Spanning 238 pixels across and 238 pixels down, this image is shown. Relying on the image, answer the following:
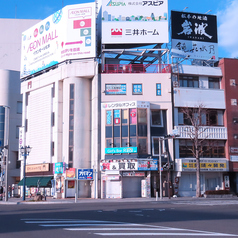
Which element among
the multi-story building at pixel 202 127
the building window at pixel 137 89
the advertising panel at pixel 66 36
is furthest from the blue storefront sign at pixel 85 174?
the advertising panel at pixel 66 36

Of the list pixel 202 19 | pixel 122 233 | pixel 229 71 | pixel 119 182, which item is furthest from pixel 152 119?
pixel 122 233

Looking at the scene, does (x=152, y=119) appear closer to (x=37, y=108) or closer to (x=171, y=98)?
(x=171, y=98)

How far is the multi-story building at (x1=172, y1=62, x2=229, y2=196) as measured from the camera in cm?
4781

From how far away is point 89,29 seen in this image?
49.5 metres

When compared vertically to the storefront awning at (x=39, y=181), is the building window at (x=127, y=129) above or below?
above

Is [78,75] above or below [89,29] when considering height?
below

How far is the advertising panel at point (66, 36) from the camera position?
49.5 m

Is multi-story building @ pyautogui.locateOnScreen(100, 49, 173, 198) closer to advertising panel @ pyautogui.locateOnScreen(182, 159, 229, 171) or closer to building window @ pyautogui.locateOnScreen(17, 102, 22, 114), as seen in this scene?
advertising panel @ pyautogui.locateOnScreen(182, 159, 229, 171)

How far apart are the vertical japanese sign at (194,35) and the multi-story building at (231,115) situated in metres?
2.56

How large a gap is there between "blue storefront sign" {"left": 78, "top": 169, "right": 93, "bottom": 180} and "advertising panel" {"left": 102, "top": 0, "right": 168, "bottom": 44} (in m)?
16.4

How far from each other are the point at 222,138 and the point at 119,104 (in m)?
14.1

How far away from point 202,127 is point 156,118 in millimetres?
5825

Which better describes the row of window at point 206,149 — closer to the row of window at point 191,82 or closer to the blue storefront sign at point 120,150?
the blue storefront sign at point 120,150

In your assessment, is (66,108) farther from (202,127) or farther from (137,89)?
(202,127)
